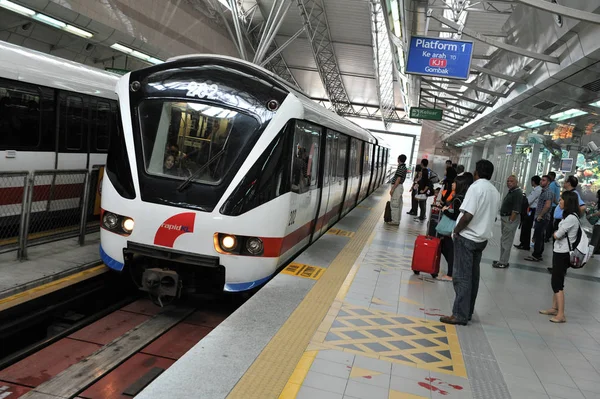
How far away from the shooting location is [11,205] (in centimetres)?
651

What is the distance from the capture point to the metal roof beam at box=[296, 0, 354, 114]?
81.8 feet

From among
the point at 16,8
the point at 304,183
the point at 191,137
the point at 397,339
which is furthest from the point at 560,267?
the point at 16,8

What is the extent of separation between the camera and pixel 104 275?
6605mm

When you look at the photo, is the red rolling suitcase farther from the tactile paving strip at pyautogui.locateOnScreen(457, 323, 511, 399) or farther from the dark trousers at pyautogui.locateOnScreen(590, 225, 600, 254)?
the dark trousers at pyautogui.locateOnScreen(590, 225, 600, 254)

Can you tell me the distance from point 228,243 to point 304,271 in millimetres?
1657

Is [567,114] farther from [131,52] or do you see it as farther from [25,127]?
[131,52]

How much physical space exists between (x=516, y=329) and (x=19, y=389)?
16.0ft

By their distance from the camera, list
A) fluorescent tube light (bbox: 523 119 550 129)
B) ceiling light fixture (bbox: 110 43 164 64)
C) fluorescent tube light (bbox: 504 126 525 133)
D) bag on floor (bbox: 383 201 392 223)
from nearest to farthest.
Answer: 1. bag on floor (bbox: 383 201 392 223)
2. fluorescent tube light (bbox: 523 119 550 129)
3. ceiling light fixture (bbox: 110 43 164 64)
4. fluorescent tube light (bbox: 504 126 525 133)

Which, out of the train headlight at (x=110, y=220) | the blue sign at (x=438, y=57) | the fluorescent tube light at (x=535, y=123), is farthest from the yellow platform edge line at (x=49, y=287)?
the fluorescent tube light at (x=535, y=123)

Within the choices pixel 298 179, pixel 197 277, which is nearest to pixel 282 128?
pixel 298 179

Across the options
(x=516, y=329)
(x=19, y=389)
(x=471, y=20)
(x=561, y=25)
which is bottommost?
(x=19, y=389)

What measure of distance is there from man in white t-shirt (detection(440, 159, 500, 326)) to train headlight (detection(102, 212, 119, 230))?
3.56 m

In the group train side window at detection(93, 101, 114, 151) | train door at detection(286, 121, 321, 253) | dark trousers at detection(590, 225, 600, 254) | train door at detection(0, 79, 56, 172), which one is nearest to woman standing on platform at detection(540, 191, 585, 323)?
train door at detection(286, 121, 321, 253)

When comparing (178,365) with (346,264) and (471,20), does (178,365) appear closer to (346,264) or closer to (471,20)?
(346,264)
